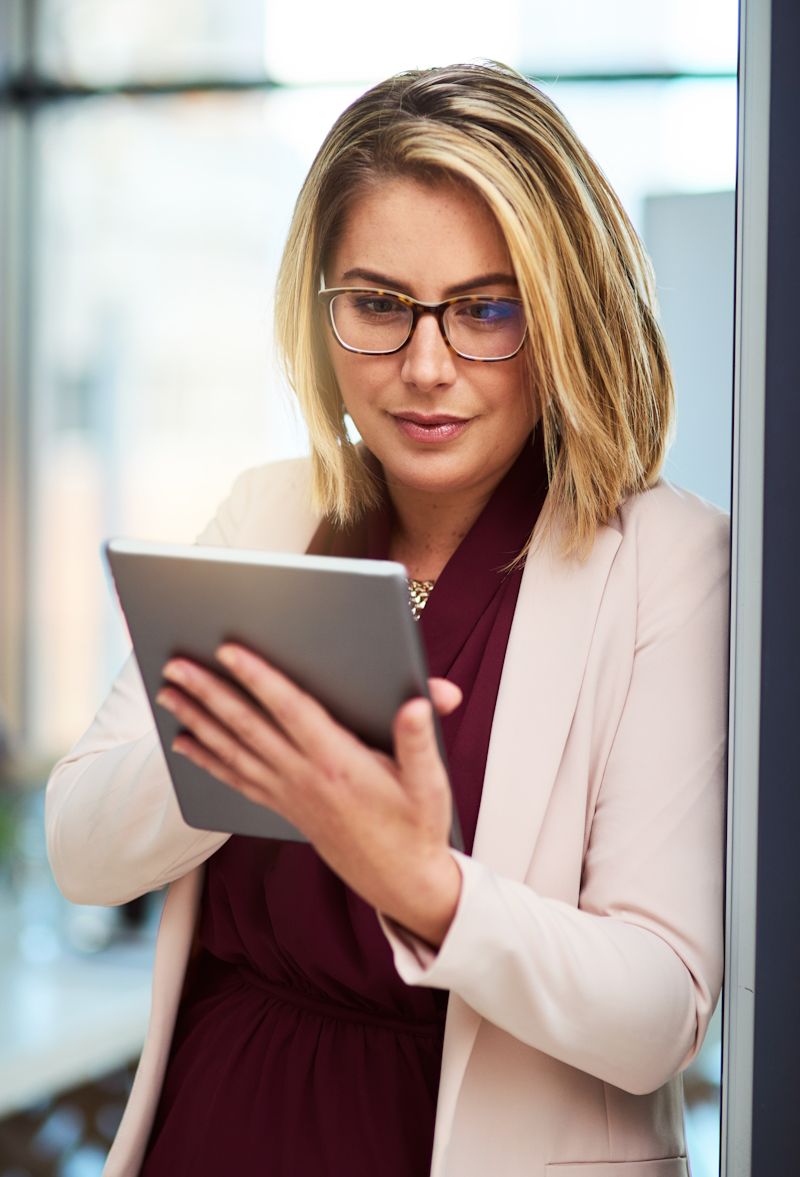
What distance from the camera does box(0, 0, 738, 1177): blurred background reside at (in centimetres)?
344

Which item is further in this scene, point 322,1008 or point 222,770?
point 322,1008

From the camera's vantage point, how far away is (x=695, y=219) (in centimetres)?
121

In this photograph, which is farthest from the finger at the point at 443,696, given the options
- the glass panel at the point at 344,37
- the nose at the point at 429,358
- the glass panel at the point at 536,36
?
the glass panel at the point at 536,36

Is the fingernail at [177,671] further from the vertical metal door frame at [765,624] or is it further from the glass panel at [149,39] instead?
the glass panel at [149,39]

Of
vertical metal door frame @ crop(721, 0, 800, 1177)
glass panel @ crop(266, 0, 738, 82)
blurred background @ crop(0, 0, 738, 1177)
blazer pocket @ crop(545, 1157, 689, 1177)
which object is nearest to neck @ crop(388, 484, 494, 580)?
vertical metal door frame @ crop(721, 0, 800, 1177)

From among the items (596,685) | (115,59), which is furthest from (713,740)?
(115,59)

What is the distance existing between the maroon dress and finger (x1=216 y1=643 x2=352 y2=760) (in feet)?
0.95

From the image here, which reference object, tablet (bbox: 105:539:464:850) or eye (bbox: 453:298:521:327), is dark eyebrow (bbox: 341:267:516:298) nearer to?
eye (bbox: 453:298:521:327)

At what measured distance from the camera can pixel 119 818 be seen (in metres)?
1.13

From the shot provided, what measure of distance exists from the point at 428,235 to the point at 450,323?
0.26 ft

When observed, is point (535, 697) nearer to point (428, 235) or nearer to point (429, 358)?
point (429, 358)

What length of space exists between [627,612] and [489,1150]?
0.45m

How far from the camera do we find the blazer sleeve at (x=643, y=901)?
88 cm

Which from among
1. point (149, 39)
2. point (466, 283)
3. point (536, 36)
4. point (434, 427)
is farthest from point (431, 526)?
point (149, 39)
